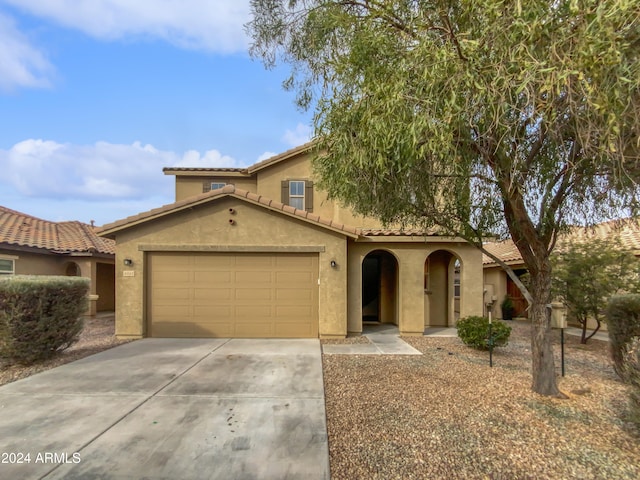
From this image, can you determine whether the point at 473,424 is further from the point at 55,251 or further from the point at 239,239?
the point at 55,251

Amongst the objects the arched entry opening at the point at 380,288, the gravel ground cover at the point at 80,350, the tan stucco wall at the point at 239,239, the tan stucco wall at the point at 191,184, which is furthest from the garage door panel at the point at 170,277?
the arched entry opening at the point at 380,288

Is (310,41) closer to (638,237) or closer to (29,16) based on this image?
(29,16)

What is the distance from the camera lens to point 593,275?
9086 mm

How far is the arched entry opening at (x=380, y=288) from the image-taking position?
543 inches

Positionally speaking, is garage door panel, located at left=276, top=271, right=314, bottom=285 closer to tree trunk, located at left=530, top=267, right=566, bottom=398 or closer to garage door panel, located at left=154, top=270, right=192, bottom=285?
garage door panel, located at left=154, top=270, right=192, bottom=285

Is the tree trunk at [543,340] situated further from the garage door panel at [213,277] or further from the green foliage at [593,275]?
the garage door panel at [213,277]

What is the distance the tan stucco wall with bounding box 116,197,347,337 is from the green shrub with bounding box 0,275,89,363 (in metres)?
2.43

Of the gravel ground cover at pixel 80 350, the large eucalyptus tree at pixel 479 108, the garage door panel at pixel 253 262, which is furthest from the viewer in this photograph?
the garage door panel at pixel 253 262

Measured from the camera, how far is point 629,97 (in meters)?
3.18

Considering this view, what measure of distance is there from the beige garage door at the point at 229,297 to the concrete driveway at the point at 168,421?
2.69 meters

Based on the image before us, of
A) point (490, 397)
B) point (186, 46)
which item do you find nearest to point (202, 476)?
point (490, 397)

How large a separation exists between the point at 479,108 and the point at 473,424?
3.98 m

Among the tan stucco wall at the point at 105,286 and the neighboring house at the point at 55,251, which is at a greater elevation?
the neighboring house at the point at 55,251

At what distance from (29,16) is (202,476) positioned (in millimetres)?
11031
